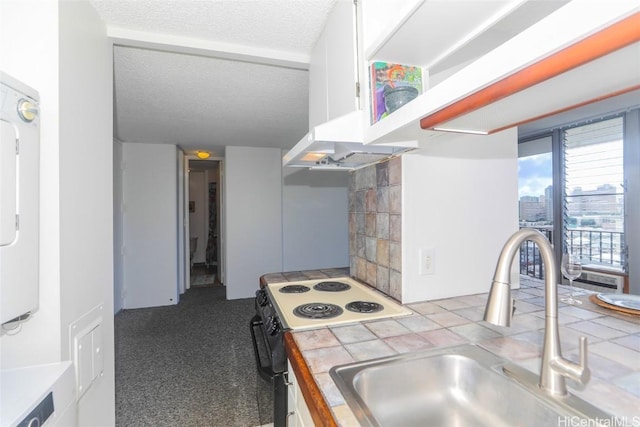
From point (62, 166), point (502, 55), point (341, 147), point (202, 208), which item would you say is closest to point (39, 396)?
point (62, 166)

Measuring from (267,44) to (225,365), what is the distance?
248cm

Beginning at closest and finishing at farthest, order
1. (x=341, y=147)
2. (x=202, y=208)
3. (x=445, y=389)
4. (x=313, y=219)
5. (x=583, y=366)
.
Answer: (x=583, y=366)
(x=445, y=389)
(x=341, y=147)
(x=313, y=219)
(x=202, y=208)

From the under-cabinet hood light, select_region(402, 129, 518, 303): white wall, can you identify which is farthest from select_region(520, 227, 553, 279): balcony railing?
the under-cabinet hood light

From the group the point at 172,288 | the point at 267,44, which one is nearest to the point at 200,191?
the point at 172,288

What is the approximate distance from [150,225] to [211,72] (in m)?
2.81

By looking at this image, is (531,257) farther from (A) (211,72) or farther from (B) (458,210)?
(A) (211,72)

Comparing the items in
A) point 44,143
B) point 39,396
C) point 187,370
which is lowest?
point 187,370

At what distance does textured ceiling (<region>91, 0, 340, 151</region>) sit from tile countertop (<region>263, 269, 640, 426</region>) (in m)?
1.41

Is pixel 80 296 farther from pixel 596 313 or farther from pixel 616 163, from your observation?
pixel 616 163

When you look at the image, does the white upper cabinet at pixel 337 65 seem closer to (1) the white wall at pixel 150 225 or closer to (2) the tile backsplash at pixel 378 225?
(2) the tile backsplash at pixel 378 225

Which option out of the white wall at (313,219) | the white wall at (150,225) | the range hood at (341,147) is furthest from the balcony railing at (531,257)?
the white wall at (150,225)

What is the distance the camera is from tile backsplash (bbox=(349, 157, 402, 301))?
59.1 inches

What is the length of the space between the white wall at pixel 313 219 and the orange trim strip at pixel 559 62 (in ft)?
12.7

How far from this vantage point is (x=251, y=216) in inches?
172
